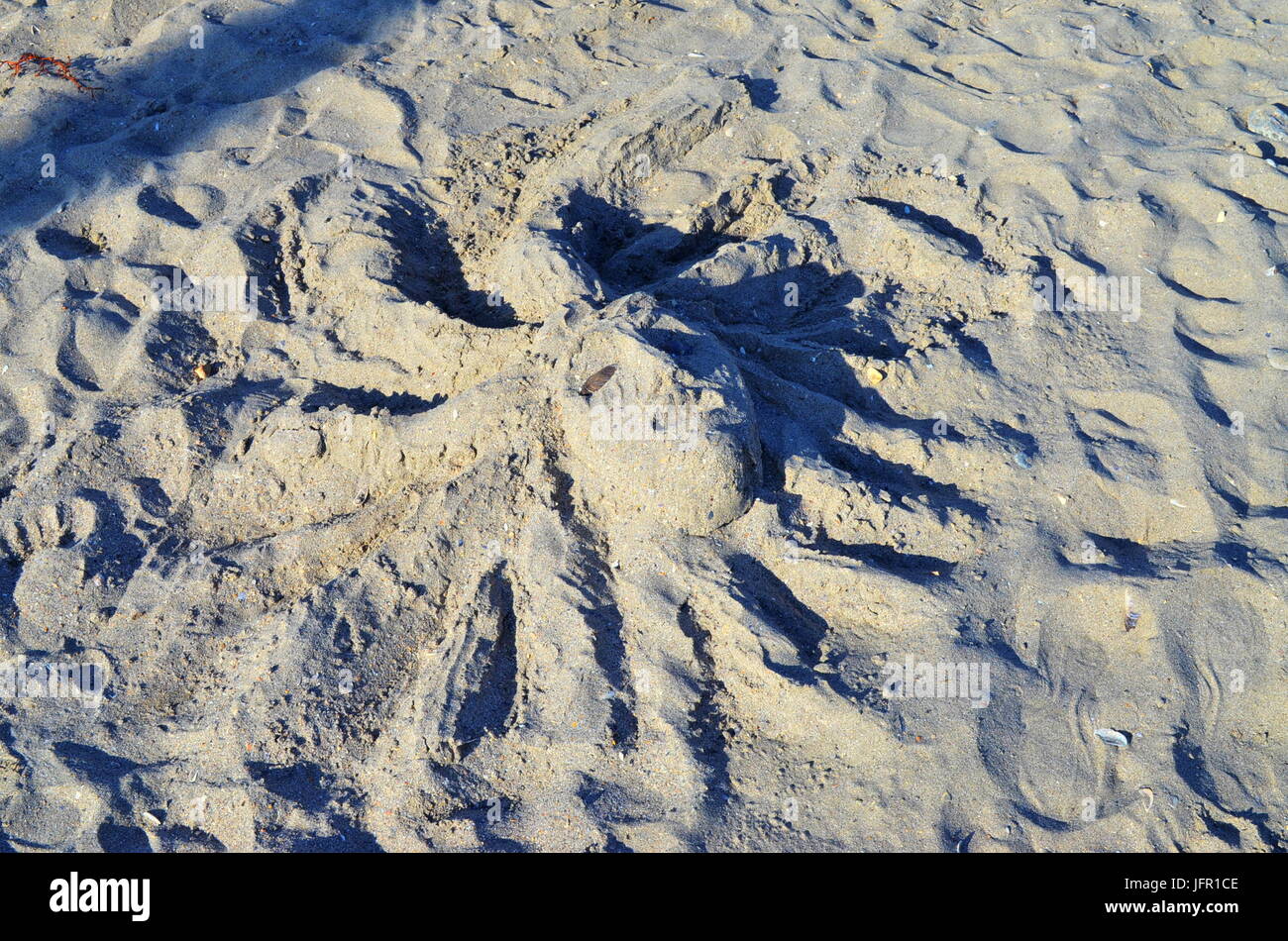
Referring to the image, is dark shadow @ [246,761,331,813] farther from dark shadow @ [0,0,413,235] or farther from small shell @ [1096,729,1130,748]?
dark shadow @ [0,0,413,235]

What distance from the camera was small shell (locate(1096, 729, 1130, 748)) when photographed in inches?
118

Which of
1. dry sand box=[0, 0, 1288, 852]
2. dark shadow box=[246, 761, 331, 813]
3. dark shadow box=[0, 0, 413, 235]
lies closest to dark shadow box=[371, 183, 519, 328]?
dry sand box=[0, 0, 1288, 852]

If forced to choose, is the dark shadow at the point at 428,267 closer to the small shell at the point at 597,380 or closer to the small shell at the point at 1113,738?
the small shell at the point at 597,380

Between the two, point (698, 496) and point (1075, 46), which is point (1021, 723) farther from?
point (1075, 46)

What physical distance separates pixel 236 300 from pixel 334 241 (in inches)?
22.0

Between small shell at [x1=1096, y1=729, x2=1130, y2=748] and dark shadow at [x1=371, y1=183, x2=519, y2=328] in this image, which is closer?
small shell at [x1=1096, y1=729, x2=1130, y2=748]

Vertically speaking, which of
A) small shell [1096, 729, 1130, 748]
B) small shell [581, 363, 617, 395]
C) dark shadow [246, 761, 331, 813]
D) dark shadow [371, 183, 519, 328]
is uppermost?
small shell [581, 363, 617, 395]

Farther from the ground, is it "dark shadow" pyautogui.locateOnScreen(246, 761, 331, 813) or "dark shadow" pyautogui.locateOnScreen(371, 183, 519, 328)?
"dark shadow" pyautogui.locateOnScreen(371, 183, 519, 328)

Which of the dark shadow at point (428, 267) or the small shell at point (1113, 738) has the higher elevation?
the dark shadow at point (428, 267)

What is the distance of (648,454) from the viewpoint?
3.20 m

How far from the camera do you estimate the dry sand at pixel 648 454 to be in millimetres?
2941

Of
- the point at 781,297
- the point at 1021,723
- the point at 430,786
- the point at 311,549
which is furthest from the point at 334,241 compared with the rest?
the point at 1021,723

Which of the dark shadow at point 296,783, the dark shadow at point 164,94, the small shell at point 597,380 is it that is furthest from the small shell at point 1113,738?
the dark shadow at point 164,94

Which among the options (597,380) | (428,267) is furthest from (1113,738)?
(428,267)
